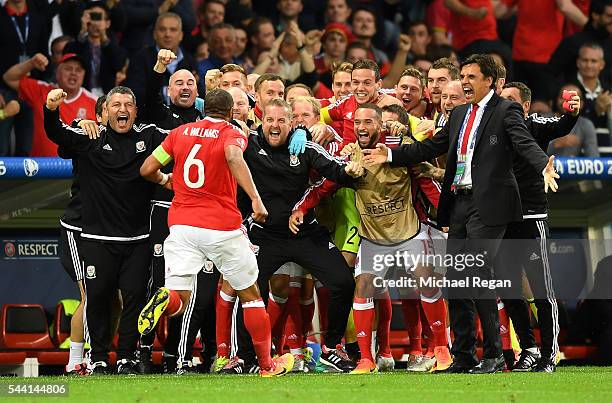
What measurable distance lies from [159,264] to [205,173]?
174cm

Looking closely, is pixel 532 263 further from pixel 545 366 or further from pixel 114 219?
pixel 114 219

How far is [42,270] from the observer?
38.4 feet

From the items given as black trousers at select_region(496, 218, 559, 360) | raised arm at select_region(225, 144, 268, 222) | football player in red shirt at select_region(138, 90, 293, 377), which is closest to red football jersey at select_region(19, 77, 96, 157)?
football player in red shirt at select_region(138, 90, 293, 377)

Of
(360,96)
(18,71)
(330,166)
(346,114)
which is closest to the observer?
(330,166)

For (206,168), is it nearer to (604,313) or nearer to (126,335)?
(126,335)

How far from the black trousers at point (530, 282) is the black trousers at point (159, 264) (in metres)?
2.68

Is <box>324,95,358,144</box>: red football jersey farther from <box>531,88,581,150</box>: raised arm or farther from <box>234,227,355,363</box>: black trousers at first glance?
<box>531,88,581,150</box>: raised arm

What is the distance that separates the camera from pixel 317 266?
979cm

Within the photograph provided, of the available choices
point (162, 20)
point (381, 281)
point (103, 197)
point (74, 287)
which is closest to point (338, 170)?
point (381, 281)

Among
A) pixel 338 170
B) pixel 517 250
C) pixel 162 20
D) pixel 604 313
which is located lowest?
pixel 604 313

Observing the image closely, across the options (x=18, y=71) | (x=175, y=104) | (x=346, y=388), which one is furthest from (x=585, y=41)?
(x=346, y=388)

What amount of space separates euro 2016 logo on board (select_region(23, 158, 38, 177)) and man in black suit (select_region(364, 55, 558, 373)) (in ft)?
12.7

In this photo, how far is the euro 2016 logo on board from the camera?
11.2m

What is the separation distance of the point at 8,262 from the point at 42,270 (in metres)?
0.32
